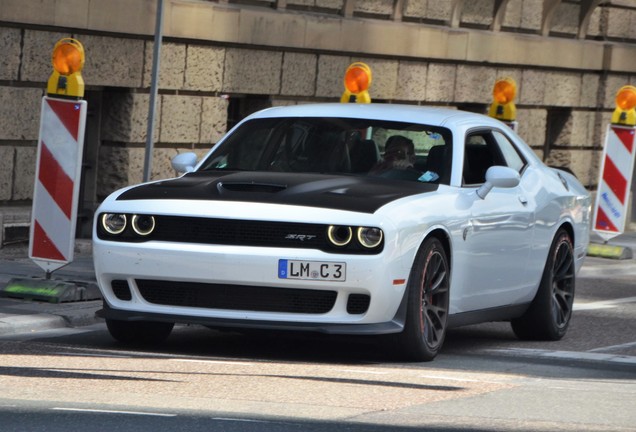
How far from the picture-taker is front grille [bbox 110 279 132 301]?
9.51 meters

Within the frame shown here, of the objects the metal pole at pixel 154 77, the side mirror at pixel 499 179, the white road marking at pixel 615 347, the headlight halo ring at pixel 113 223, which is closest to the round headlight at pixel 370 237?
the headlight halo ring at pixel 113 223

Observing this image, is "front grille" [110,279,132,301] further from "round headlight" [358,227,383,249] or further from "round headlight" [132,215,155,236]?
"round headlight" [358,227,383,249]

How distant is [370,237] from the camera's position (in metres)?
9.18

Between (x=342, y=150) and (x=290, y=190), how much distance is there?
1.02 metres

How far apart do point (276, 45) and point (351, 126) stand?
8.41m

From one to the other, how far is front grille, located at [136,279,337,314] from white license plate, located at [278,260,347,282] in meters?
0.12

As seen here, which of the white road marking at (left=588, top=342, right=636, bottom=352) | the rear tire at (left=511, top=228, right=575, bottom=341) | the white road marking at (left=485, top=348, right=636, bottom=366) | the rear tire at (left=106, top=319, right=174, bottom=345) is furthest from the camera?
the rear tire at (left=511, top=228, right=575, bottom=341)

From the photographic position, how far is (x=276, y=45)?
18875mm

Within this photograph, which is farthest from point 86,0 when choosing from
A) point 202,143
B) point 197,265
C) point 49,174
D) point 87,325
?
point 197,265

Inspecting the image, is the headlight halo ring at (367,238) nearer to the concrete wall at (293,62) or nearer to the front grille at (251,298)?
the front grille at (251,298)

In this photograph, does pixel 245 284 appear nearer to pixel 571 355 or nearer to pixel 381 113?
pixel 381 113

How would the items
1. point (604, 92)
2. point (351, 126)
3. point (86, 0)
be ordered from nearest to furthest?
point (351, 126) → point (86, 0) → point (604, 92)

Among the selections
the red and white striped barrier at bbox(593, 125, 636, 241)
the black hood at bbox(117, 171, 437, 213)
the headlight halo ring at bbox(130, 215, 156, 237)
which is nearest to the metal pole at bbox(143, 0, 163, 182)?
the black hood at bbox(117, 171, 437, 213)

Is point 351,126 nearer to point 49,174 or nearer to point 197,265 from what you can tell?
point 197,265
